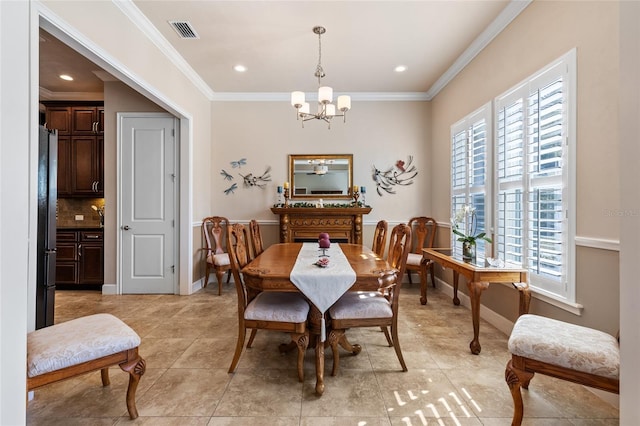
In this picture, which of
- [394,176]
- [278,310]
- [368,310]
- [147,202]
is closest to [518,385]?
[368,310]

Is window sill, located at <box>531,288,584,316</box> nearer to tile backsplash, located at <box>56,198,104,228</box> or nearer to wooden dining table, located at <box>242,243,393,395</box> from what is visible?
wooden dining table, located at <box>242,243,393,395</box>

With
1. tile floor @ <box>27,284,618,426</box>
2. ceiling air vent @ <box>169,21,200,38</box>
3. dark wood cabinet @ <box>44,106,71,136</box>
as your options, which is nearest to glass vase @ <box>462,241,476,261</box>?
tile floor @ <box>27,284,618,426</box>

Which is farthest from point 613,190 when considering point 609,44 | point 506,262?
point 506,262

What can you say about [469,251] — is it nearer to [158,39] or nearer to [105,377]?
[105,377]

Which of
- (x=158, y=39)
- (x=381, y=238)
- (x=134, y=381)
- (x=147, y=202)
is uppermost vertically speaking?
(x=158, y=39)

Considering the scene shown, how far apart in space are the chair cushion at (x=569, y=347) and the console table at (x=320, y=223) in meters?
3.01

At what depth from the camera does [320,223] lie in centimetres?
459

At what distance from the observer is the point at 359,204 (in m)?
4.68

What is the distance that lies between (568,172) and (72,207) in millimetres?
6072

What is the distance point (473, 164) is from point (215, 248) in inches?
147

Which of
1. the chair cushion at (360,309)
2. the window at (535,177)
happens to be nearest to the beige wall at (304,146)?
the window at (535,177)
